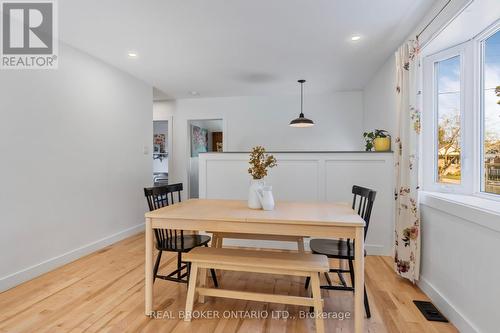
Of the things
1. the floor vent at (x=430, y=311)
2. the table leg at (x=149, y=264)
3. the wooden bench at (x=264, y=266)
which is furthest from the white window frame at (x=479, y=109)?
the table leg at (x=149, y=264)

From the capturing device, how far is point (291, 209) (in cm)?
215

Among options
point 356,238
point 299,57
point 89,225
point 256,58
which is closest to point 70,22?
point 256,58

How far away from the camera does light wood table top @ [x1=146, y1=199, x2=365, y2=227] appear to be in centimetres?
175

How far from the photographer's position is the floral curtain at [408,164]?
94.7 inches

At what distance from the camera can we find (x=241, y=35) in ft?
9.29

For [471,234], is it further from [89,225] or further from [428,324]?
[89,225]

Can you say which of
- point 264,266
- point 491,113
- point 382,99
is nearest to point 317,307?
point 264,266

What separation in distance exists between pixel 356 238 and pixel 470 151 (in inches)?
51.1

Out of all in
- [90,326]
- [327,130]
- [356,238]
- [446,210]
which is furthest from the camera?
[327,130]

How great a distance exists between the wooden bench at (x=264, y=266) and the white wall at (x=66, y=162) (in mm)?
1830

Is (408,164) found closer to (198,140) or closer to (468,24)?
(468,24)

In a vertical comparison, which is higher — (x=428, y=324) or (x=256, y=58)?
(x=256, y=58)

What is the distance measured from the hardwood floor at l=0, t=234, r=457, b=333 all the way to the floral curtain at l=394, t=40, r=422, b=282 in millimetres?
273

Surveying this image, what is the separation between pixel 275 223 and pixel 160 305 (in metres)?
1.19
